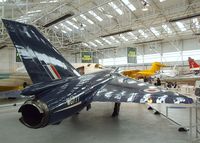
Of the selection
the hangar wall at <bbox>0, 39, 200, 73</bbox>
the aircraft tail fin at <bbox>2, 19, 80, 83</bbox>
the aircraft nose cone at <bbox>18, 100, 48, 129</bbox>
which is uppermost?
the hangar wall at <bbox>0, 39, 200, 73</bbox>

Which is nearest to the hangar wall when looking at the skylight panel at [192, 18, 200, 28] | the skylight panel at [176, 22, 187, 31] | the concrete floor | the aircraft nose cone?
the skylight panel at [176, 22, 187, 31]

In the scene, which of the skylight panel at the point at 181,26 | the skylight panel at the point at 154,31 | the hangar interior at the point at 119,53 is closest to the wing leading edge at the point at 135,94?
the hangar interior at the point at 119,53

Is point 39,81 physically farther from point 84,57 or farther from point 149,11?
point 149,11

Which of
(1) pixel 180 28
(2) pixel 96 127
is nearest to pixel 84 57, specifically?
(2) pixel 96 127

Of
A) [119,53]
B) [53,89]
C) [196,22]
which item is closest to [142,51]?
[119,53]

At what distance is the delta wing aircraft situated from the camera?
335 centimetres

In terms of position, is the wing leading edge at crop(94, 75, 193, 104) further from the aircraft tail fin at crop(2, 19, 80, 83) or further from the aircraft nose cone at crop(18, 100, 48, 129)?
the aircraft nose cone at crop(18, 100, 48, 129)

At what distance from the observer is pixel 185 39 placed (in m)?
24.8

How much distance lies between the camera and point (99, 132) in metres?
4.88

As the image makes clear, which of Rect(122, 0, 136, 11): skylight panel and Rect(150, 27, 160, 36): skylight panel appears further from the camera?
Rect(150, 27, 160, 36): skylight panel

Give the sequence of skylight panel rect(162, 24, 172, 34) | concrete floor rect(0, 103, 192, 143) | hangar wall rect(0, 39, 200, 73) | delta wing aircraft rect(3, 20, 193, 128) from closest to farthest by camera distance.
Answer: delta wing aircraft rect(3, 20, 193, 128)
concrete floor rect(0, 103, 192, 143)
skylight panel rect(162, 24, 172, 34)
hangar wall rect(0, 39, 200, 73)

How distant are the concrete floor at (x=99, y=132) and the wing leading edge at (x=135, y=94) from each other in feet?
2.98

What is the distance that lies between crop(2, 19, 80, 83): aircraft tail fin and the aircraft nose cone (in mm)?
722

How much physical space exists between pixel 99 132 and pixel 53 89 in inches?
73.1
